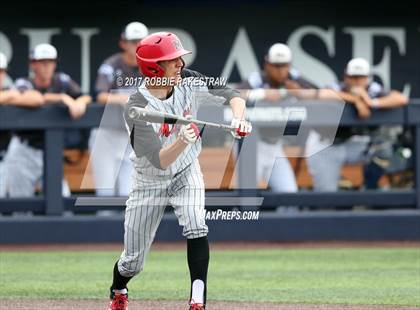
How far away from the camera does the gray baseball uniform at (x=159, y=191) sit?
224 inches

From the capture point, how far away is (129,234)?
228 inches

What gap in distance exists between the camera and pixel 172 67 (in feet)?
18.8

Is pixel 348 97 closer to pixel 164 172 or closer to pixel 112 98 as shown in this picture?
pixel 112 98

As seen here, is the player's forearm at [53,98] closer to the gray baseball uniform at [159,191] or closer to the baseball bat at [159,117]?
the gray baseball uniform at [159,191]

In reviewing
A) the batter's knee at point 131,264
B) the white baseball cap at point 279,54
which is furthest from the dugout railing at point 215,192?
the batter's knee at point 131,264

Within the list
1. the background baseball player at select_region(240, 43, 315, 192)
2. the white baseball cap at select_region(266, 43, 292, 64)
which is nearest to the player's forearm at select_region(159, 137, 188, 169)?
the background baseball player at select_region(240, 43, 315, 192)

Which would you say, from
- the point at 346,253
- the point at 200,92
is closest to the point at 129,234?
the point at 200,92

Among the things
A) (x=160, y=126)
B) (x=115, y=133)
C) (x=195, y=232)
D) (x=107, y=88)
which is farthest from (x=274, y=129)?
(x=195, y=232)

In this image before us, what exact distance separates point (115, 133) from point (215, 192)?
1.04 metres

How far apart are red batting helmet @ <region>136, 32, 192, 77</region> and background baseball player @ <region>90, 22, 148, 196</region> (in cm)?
391

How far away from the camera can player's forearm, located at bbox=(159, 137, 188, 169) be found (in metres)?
5.41

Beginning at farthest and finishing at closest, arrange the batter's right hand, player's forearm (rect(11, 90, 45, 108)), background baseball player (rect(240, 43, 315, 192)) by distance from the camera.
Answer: background baseball player (rect(240, 43, 315, 192)), player's forearm (rect(11, 90, 45, 108)), the batter's right hand

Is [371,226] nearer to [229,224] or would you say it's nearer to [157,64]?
[229,224]

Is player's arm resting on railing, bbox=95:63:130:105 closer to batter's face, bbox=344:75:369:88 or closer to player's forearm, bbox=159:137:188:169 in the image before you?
batter's face, bbox=344:75:369:88
